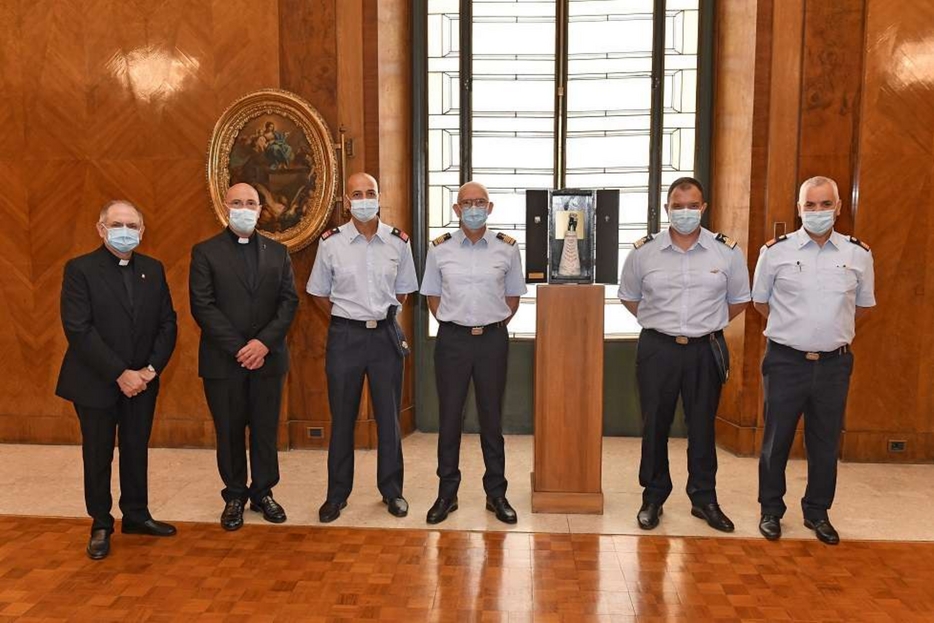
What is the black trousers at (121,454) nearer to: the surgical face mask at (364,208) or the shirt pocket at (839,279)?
the surgical face mask at (364,208)

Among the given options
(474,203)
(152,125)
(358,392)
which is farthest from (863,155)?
(152,125)

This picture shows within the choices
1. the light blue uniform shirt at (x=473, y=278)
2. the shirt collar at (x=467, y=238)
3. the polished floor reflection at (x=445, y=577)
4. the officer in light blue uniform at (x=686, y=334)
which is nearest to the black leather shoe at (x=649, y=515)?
the officer in light blue uniform at (x=686, y=334)

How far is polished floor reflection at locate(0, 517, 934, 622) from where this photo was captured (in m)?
3.22

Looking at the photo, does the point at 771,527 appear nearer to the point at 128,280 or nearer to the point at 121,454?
the point at 121,454

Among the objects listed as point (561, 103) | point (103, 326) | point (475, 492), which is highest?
point (561, 103)

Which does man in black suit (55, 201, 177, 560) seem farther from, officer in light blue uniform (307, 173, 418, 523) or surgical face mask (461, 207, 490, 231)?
surgical face mask (461, 207, 490, 231)

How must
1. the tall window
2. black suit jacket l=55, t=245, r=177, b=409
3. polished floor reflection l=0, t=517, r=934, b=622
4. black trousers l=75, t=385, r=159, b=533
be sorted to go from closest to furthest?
polished floor reflection l=0, t=517, r=934, b=622, black suit jacket l=55, t=245, r=177, b=409, black trousers l=75, t=385, r=159, b=533, the tall window

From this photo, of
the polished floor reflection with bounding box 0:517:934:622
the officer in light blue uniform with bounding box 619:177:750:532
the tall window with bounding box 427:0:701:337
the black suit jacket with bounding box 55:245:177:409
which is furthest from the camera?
the tall window with bounding box 427:0:701:337

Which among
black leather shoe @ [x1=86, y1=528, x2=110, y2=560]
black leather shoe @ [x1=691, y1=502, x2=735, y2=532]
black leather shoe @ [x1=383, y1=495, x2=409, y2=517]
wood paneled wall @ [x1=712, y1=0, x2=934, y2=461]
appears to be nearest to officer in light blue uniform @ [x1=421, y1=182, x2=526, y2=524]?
black leather shoe @ [x1=383, y1=495, x2=409, y2=517]

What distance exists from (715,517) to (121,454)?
3053 mm

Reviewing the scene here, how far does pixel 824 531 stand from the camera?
3.99 metres

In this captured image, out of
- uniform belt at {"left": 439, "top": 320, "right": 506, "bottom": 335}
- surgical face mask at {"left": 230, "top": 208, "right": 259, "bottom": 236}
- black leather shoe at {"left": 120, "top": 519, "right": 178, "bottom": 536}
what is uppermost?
surgical face mask at {"left": 230, "top": 208, "right": 259, "bottom": 236}

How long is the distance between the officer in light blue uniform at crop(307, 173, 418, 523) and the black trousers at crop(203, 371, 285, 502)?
316 mm

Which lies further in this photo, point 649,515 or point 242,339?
point 649,515
